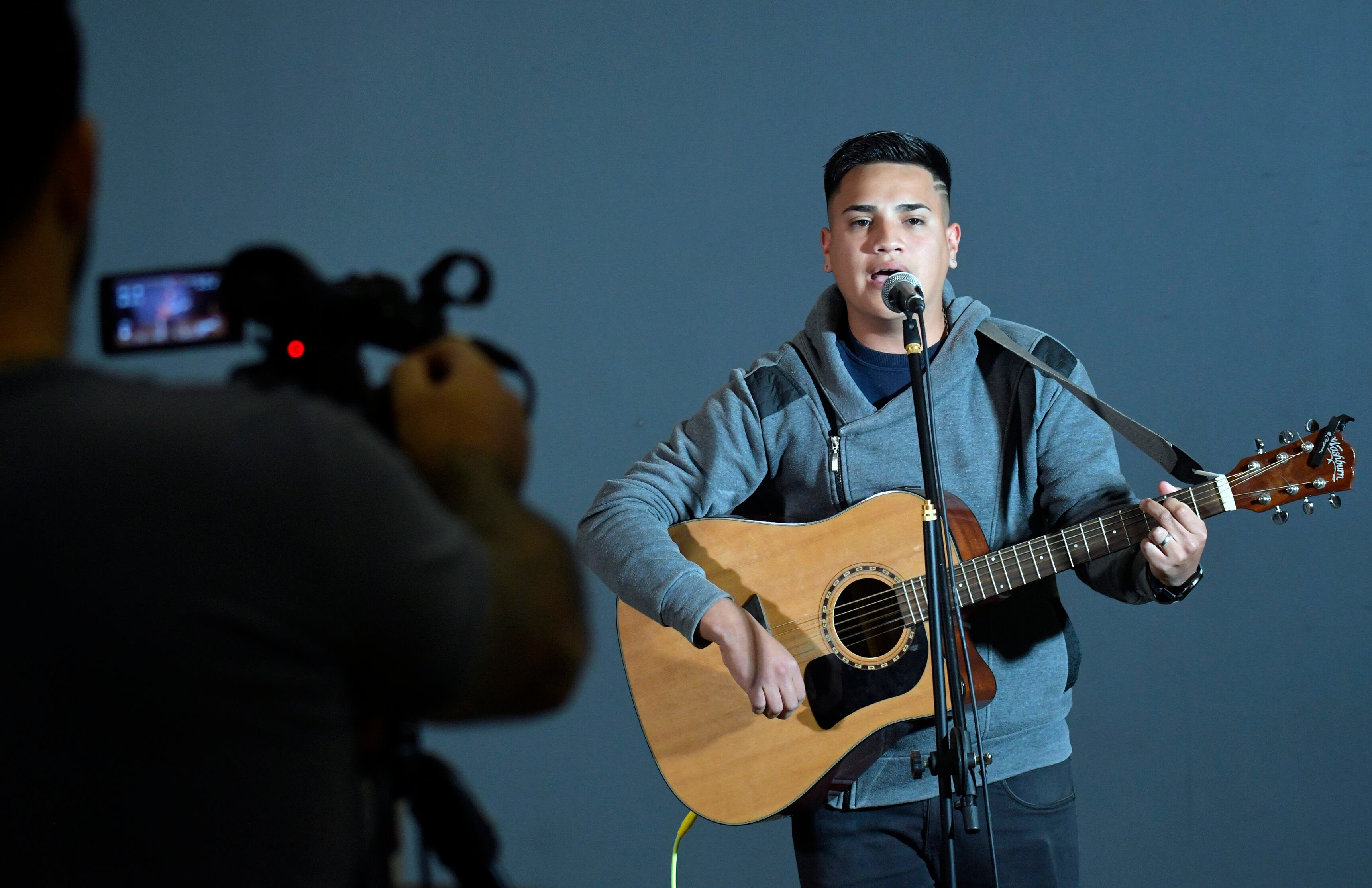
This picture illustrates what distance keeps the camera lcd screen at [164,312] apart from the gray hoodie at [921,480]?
122 cm

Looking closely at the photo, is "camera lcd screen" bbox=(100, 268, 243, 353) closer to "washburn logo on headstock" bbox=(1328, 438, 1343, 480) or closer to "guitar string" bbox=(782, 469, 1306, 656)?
"guitar string" bbox=(782, 469, 1306, 656)

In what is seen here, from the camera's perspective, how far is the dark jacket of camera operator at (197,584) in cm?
39

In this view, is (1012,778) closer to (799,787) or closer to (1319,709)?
(799,787)

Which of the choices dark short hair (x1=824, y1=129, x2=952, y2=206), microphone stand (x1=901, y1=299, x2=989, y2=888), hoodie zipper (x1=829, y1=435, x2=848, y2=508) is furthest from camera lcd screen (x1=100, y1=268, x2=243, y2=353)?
dark short hair (x1=824, y1=129, x2=952, y2=206)

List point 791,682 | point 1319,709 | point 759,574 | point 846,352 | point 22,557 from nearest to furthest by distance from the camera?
point 22,557
point 791,682
point 759,574
point 846,352
point 1319,709

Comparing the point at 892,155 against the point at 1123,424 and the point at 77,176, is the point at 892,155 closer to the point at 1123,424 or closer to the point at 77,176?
the point at 1123,424

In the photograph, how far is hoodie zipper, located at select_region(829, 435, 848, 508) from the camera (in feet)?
5.76

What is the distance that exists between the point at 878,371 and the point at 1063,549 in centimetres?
44

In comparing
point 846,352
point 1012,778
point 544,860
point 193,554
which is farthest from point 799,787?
point 193,554

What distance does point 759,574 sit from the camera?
1739 mm

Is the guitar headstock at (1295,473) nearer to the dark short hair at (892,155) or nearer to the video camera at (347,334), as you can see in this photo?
the dark short hair at (892,155)

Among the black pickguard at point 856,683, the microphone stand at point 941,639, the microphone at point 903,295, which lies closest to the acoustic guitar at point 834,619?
the black pickguard at point 856,683

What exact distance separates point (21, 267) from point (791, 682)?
127 cm

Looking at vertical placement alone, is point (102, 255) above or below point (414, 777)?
above
